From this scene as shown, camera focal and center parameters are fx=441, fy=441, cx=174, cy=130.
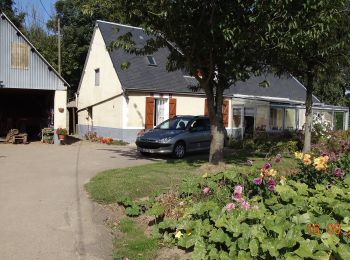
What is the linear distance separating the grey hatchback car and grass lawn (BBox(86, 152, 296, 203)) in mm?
2274

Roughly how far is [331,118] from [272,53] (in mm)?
20971

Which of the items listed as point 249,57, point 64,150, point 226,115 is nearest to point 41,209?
point 249,57

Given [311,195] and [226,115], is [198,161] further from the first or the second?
[226,115]

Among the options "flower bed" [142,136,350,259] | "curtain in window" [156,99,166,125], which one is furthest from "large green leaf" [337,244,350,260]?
"curtain in window" [156,99,166,125]

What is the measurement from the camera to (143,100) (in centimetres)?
2291

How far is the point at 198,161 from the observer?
14.3m

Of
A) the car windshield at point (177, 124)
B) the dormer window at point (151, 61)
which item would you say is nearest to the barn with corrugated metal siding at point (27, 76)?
the dormer window at point (151, 61)

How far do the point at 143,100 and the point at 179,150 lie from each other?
7577 millimetres

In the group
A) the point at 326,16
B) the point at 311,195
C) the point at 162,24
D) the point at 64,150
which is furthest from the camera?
the point at 64,150

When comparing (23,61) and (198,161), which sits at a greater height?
(23,61)

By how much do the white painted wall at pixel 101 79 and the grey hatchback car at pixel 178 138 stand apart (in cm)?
673

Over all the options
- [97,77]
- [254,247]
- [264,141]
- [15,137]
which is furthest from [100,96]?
[254,247]

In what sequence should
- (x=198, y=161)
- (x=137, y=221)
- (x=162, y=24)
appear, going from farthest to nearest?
1. (x=198, y=161)
2. (x=162, y=24)
3. (x=137, y=221)

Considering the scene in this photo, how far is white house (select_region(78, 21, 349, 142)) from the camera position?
22688 mm
